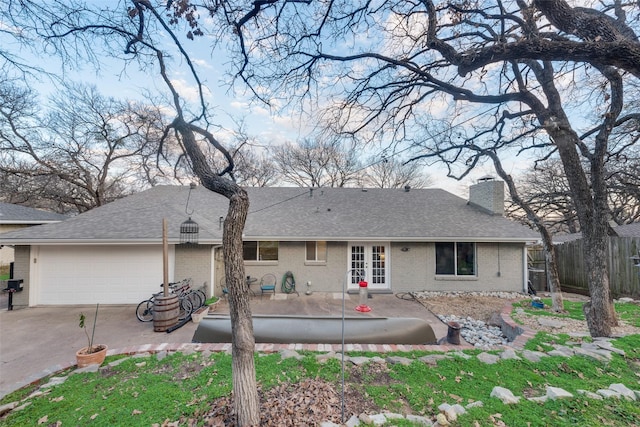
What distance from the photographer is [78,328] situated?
613 centimetres

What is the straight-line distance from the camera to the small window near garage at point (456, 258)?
33.5 ft

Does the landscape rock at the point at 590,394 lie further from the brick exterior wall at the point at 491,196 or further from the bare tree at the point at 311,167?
the bare tree at the point at 311,167

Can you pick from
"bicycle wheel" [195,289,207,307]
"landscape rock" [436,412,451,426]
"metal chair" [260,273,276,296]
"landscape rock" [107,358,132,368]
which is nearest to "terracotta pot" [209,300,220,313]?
"bicycle wheel" [195,289,207,307]

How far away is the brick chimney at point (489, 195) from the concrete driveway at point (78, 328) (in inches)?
243

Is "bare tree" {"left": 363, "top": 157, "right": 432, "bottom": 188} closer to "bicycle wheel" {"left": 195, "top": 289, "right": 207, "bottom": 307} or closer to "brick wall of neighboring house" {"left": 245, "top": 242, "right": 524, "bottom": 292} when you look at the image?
"brick wall of neighboring house" {"left": 245, "top": 242, "right": 524, "bottom": 292}

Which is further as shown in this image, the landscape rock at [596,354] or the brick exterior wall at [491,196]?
the brick exterior wall at [491,196]

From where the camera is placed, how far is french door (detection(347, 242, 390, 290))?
10211 mm

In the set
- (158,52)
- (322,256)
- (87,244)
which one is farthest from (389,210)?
(87,244)

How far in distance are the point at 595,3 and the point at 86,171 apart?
23.5 metres

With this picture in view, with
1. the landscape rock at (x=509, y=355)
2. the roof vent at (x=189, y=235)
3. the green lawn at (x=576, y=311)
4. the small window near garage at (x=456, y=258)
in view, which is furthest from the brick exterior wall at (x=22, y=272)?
the green lawn at (x=576, y=311)

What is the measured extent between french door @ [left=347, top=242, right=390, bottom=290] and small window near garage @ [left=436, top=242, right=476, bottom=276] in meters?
2.12

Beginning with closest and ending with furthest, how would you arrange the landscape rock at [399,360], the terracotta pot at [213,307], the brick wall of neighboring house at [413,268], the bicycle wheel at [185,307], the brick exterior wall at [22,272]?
the landscape rock at [399,360]
the bicycle wheel at [185,307]
the terracotta pot at [213,307]
the brick exterior wall at [22,272]
the brick wall of neighboring house at [413,268]

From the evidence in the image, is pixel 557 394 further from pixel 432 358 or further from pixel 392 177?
pixel 392 177

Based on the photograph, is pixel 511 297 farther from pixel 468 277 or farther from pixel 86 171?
pixel 86 171
